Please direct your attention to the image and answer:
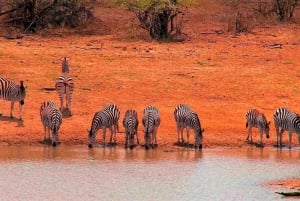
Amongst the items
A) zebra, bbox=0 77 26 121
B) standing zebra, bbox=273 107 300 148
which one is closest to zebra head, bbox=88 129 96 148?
zebra, bbox=0 77 26 121

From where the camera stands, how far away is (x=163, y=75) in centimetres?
2600

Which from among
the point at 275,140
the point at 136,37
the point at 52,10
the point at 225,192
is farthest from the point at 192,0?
the point at 225,192

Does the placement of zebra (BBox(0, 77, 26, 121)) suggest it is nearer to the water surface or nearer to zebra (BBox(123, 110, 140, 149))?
the water surface

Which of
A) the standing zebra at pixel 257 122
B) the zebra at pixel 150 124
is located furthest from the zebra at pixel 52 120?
the standing zebra at pixel 257 122

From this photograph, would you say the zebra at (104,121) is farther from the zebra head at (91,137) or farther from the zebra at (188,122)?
the zebra at (188,122)

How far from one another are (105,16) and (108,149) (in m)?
15.6

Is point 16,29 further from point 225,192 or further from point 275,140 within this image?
point 225,192

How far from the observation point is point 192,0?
32219 mm

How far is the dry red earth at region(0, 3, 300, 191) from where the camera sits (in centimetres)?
2141

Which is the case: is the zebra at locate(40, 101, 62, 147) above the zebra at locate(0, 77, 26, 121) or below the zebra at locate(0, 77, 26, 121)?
below

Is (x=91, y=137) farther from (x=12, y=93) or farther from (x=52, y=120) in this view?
(x=12, y=93)

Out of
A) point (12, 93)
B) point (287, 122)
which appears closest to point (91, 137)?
point (12, 93)

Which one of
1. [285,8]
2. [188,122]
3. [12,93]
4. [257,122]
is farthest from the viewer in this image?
[285,8]

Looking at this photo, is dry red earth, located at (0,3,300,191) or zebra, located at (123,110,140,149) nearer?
zebra, located at (123,110,140,149)
